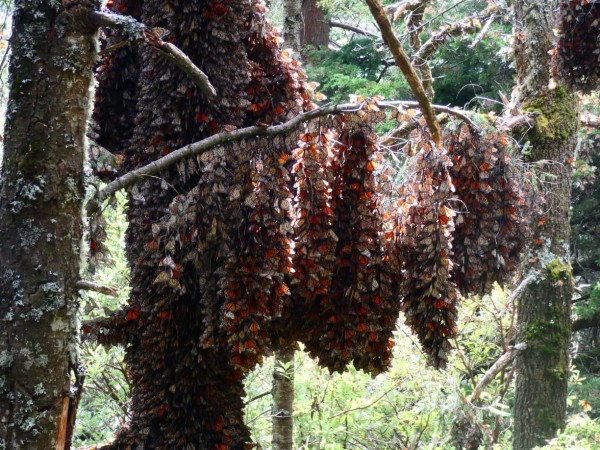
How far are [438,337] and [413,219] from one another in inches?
17.9

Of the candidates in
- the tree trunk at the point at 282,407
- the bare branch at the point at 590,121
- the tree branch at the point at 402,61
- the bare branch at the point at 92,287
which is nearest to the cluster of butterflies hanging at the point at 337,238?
the tree branch at the point at 402,61

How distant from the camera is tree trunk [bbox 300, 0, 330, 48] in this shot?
9.97 meters

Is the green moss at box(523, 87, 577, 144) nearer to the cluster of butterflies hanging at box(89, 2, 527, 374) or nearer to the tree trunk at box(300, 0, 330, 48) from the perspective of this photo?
the cluster of butterflies hanging at box(89, 2, 527, 374)

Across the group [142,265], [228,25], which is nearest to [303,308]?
[142,265]

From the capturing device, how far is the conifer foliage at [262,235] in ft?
8.48

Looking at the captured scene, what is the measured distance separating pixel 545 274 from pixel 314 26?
5739 millimetres

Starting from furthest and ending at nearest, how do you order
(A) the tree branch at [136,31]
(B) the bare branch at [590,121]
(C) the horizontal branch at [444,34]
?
(B) the bare branch at [590,121] < (C) the horizontal branch at [444,34] < (A) the tree branch at [136,31]

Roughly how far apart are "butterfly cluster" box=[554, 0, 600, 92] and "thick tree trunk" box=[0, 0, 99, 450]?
3.20 meters

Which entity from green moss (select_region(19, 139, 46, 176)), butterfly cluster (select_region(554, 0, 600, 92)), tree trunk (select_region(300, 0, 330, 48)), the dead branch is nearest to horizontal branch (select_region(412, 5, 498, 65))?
the dead branch

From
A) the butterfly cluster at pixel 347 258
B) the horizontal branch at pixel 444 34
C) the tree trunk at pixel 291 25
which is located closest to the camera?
the butterfly cluster at pixel 347 258

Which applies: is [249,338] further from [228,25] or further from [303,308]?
[228,25]

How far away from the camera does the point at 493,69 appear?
373 inches

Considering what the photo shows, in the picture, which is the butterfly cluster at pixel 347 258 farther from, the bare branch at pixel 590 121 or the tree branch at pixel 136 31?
the bare branch at pixel 590 121

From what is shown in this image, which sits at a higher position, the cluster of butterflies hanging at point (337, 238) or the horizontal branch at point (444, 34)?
the horizontal branch at point (444, 34)
